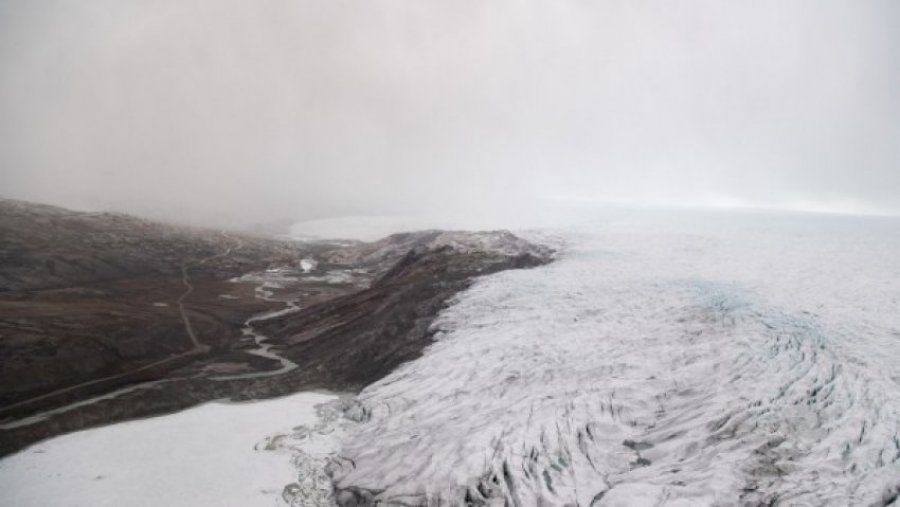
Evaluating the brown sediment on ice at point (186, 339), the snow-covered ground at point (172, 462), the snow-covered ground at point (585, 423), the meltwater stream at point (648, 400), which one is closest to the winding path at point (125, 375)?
the brown sediment on ice at point (186, 339)

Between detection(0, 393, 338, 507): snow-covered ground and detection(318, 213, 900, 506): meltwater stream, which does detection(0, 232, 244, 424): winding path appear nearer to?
detection(0, 393, 338, 507): snow-covered ground

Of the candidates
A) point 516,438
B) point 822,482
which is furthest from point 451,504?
point 822,482

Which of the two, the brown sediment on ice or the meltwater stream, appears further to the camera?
the brown sediment on ice

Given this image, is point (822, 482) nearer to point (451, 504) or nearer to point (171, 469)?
point (451, 504)

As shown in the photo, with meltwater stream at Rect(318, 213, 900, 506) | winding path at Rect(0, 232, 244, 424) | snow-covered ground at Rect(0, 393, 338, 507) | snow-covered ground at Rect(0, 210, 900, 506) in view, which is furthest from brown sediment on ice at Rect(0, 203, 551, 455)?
meltwater stream at Rect(318, 213, 900, 506)

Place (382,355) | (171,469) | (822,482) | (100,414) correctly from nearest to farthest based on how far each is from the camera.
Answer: (822,482), (171,469), (100,414), (382,355)

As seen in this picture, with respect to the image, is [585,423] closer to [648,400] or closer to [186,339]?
[648,400]
